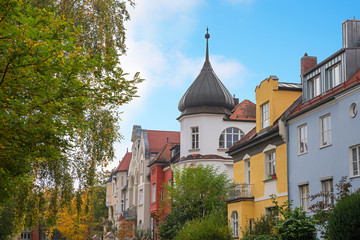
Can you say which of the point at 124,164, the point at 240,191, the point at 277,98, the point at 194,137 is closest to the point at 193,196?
the point at 240,191

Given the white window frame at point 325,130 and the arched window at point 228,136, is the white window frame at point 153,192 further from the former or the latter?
the white window frame at point 325,130

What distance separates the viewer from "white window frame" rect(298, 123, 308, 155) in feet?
82.0

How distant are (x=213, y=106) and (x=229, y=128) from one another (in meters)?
2.18

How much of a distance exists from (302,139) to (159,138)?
1301 inches

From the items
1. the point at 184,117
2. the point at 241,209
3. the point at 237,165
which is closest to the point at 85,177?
the point at 241,209

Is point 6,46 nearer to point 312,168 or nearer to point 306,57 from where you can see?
point 312,168

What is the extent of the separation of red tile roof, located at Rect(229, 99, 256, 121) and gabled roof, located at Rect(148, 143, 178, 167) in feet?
32.3

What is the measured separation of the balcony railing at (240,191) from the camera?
99.1 feet

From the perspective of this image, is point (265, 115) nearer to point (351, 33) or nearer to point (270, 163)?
point (270, 163)

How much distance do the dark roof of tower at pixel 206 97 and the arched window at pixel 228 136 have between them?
1.48 m

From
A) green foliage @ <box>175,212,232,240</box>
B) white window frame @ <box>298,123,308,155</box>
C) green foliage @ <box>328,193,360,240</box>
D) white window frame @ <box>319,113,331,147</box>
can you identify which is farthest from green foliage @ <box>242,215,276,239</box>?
green foliage @ <box>328,193,360,240</box>

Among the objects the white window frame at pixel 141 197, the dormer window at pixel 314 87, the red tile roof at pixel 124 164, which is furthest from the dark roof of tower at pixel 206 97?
the red tile roof at pixel 124 164

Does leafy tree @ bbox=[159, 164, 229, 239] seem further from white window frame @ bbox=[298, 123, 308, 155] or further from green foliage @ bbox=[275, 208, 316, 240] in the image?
green foliage @ bbox=[275, 208, 316, 240]

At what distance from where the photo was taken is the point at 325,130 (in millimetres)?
23469
